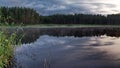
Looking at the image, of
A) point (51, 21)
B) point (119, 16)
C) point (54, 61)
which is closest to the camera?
point (54, 61)

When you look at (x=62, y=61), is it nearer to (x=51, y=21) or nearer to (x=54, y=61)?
(x=54, y=61)

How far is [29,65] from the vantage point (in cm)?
1695

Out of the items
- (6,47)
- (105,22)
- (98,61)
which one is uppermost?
(6,47)

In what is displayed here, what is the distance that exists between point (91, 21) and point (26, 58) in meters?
105

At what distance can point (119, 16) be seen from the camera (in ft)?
428

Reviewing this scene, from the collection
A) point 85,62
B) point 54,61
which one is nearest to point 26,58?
point 54,61

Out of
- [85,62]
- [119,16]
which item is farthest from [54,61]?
[119,16]

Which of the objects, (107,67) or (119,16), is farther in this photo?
(119,16)

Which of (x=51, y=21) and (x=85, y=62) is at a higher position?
(x=85, y=62)

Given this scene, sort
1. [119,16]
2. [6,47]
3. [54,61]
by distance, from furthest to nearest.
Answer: [119,16] → [54,61] → [6,47]

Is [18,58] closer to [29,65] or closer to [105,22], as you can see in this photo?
[29,65]

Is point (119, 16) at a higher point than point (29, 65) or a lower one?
lower

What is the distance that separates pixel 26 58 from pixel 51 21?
103 meters

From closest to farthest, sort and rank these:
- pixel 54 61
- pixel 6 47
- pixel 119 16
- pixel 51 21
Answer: pixel 6 47, pixel 54 61, pixel 51 21, pixel 119 16
